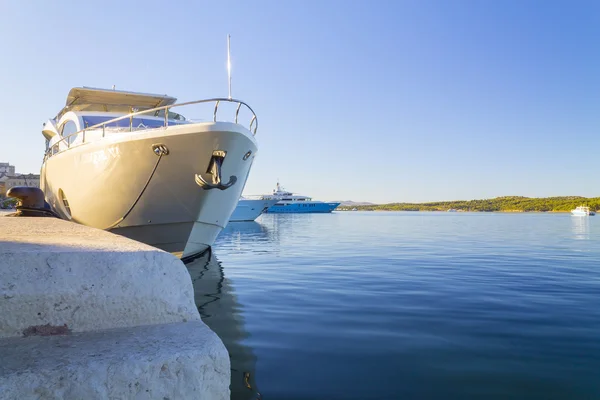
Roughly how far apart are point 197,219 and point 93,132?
348cm

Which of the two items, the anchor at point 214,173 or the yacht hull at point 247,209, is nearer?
the anchor at point 214,173

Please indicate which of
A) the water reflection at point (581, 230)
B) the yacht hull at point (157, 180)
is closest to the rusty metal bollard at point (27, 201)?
the yacht hull at point (157, 180)

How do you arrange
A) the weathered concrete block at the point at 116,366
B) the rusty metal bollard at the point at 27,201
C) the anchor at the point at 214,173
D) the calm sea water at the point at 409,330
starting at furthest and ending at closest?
the rusty metal bollard at the point at 27,201
the anchor at the point at 214,173
the calm sea water at the point at 409,330
the weathered concrete block at the point at 116,366

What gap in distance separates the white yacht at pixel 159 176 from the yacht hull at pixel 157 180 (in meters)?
0.02

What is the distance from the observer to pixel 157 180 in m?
8.11

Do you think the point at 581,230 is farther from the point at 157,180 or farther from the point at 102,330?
the point at 102,330

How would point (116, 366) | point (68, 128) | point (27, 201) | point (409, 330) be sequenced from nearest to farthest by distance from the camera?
point (116, 366)
point (409, 330)
point (27, 201)
point (68, 128)

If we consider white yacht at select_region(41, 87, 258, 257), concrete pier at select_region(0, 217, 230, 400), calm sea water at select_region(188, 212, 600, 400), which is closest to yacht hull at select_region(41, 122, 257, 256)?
white yacht at select_region(41, 87, 258, 257)

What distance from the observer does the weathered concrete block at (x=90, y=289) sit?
1.79 m

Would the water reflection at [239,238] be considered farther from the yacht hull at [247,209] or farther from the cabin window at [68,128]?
the yacht hull at [247,209]

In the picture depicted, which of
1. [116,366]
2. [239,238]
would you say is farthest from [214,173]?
[239,238]

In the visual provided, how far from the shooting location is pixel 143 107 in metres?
13.4

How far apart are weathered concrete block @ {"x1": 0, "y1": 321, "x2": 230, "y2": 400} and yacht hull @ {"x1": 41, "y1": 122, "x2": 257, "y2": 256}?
6236mm

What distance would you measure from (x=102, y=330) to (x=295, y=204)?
308 feet
